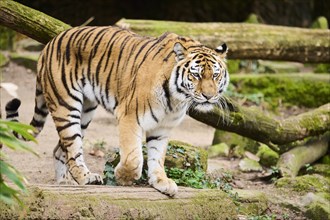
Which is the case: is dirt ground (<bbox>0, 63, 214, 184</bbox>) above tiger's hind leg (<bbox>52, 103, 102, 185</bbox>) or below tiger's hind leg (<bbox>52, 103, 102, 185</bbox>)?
below

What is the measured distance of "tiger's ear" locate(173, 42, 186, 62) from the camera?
17.9ft

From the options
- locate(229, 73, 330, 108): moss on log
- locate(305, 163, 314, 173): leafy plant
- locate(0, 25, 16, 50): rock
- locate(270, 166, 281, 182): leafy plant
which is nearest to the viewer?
locate(270, 166, 281, 182): leafy plant

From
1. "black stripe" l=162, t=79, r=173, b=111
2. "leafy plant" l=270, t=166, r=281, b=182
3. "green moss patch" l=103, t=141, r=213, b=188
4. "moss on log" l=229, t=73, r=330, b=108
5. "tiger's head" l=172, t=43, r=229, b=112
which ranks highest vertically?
"tiger's head" l=172, t=43, r=229, b=112

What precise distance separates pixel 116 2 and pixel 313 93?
5730mm

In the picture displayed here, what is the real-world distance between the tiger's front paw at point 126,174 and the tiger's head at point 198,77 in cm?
66

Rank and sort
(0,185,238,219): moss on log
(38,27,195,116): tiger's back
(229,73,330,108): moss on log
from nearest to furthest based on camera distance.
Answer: (0,185,238,219): moss on log → (38,27,195,116): tiger's back → (229,73,330,108): moss on log

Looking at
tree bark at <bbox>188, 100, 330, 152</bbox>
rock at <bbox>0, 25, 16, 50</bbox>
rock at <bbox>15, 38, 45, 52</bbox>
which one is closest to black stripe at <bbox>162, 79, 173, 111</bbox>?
tree bark at <bbox>188, 100, 330, 152</bbox>

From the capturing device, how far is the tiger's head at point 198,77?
5.36 meters

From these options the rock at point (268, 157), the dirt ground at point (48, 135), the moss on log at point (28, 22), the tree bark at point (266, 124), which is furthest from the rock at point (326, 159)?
the moss on log at point (28, 22)

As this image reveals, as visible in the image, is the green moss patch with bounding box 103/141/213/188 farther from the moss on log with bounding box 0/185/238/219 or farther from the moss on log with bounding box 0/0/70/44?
the moss on log with bounding box 0/0/70/44

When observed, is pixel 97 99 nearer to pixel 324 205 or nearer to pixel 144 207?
pixel 144 207

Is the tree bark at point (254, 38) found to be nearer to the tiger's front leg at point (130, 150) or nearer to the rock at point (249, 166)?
the rock at point (249, 166)

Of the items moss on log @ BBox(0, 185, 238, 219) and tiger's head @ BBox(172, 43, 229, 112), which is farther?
tiger's head @ BBox(172, 43, 229, 112)

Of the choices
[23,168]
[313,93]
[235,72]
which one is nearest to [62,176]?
[23,168]
